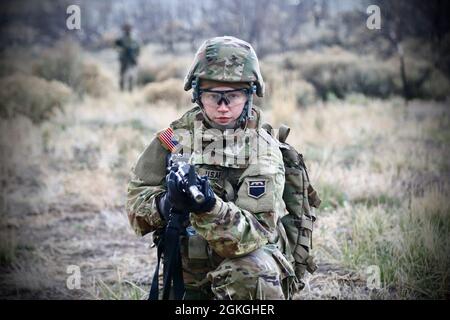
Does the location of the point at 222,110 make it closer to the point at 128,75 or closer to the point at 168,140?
the point at 168,140

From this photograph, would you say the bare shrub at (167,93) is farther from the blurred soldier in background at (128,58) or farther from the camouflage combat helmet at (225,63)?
the camouflage combat helmet at (225,63)

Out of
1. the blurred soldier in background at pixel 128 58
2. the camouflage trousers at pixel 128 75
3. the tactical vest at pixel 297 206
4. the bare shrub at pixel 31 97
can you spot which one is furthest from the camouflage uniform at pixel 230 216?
the blurred soldier in background at pixel 128 58

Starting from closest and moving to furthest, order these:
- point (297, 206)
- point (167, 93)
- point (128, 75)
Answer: point (297, 206)
point (167, 93)
point (128, 75)

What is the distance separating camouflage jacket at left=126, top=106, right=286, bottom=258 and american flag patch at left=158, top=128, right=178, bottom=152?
1.5 inches

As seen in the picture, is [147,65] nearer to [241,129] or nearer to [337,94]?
[337,94]

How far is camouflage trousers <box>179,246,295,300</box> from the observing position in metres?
2.81

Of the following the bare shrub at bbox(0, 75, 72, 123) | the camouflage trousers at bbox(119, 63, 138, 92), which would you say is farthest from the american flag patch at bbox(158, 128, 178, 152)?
the camouflage trousers at bbox(119, 63, 138, 92)

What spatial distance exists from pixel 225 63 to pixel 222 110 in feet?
0.76

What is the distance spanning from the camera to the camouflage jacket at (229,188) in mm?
2744

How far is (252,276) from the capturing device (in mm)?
2818

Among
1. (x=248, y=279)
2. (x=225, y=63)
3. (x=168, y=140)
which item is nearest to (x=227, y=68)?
(x=225, y=63)

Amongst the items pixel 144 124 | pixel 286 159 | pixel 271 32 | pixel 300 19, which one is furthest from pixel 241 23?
pixel 286 159

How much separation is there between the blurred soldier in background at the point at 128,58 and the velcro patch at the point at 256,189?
11.0 metres

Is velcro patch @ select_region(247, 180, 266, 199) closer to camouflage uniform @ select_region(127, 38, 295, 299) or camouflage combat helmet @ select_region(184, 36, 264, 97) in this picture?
camouflage uniform @ select_region(127, 38, 295, 299)
